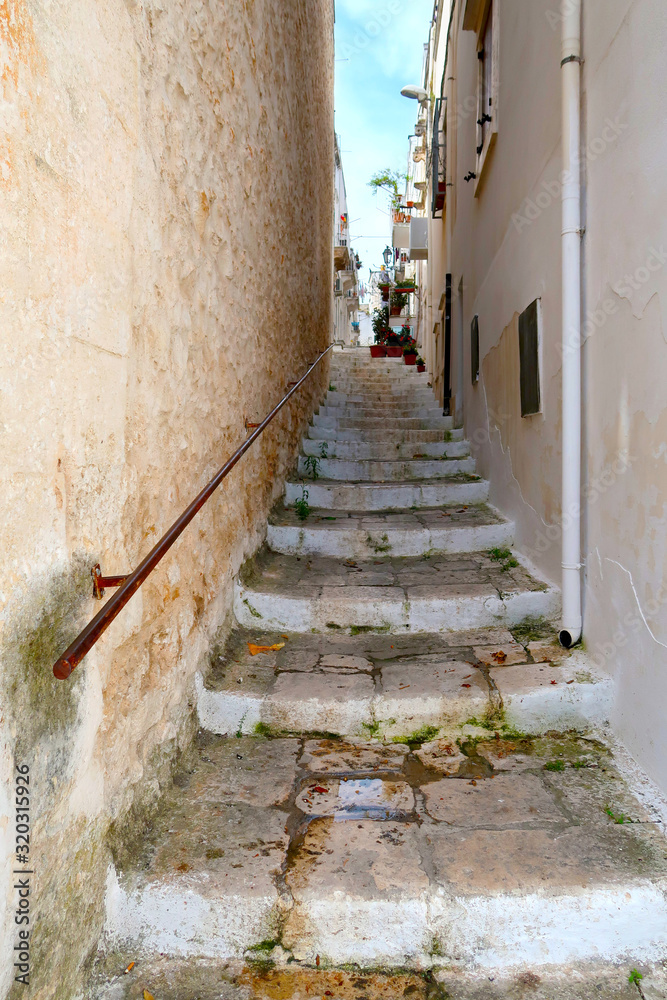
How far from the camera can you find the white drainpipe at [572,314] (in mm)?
2443

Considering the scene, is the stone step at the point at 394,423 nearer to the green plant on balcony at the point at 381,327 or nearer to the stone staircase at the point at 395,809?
the stone staircase at the point at 395,809

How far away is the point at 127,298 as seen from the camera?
1696 mm

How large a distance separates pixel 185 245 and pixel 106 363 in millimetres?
779

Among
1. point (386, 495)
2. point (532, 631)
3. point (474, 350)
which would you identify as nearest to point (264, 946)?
point (532, 631)

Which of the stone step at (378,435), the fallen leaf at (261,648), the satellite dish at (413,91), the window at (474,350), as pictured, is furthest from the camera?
the satellite dish at (413,91)

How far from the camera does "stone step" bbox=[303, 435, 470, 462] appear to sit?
5184mm

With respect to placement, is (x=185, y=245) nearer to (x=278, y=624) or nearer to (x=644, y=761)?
(x=278, y=624)

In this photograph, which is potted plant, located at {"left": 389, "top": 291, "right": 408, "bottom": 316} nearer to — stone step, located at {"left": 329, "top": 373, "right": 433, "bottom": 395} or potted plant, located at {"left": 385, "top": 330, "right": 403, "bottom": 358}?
potted plant, located at {"left": 385, "top": 330, "right": 403, "bottom": 358}

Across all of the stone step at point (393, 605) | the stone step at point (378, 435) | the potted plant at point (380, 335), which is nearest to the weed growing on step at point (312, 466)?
the stone step at point (378, 435)

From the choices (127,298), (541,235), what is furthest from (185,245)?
(541,235)

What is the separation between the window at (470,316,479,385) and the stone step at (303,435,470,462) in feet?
1.85

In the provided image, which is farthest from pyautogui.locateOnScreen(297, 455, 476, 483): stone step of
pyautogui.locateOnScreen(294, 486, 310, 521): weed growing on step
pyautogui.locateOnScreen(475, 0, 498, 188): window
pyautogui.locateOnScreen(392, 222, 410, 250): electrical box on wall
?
pyautogui.locateOnScreen(392, 222, 410, 250): electrical box on wall

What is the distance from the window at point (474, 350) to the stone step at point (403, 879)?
3588 mm

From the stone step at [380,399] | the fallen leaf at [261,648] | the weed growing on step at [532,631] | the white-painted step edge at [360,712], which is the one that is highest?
the stone step at [380,399]
